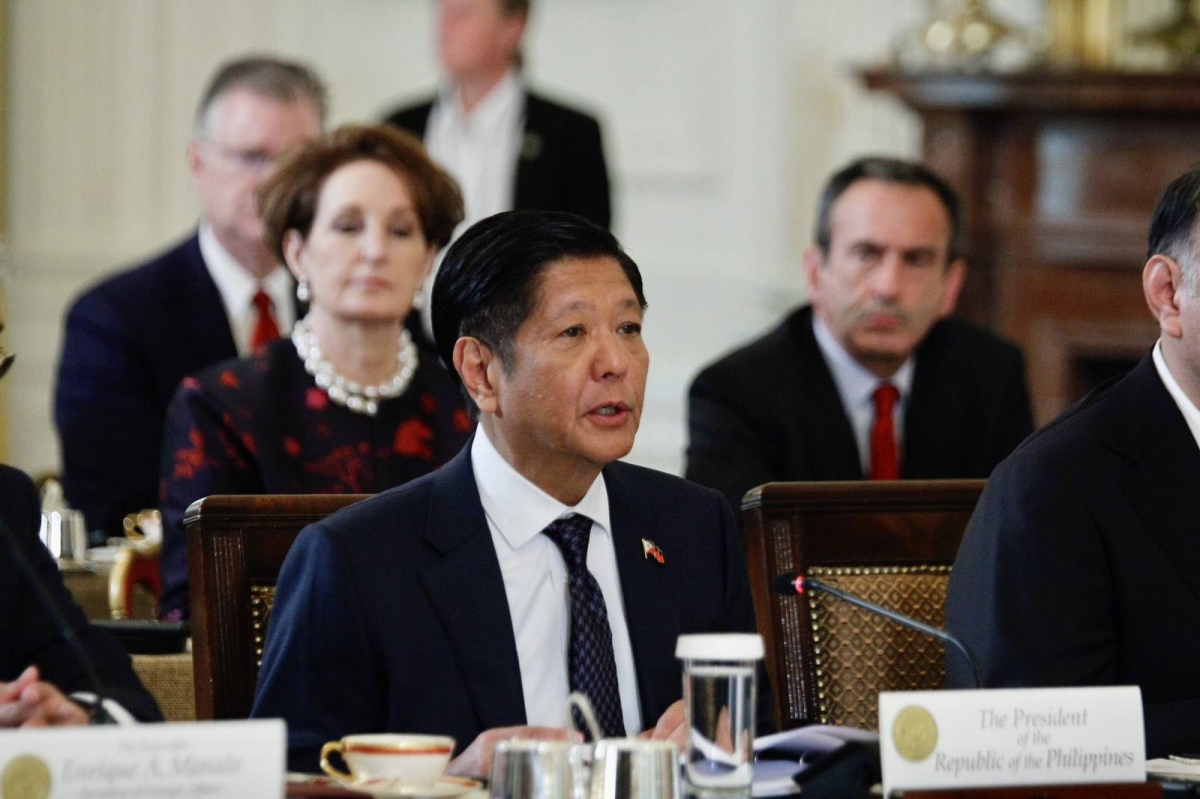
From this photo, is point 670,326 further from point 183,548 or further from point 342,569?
point 342,569

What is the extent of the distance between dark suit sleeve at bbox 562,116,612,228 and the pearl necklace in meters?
2.12

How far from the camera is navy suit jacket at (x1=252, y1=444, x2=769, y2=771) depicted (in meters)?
2.09

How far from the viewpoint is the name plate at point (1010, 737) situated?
5.53ft

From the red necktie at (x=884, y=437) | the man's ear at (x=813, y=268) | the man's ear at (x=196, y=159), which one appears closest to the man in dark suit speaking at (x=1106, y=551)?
the red necktie at (x=884, y=437)

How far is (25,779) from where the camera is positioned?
1.49 m

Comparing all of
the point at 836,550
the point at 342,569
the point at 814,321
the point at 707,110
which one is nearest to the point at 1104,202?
the point at 707,110

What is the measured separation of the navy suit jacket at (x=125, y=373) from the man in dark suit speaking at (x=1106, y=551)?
6.52 feet

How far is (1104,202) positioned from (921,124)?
594mm

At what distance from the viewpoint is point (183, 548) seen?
9.95 ft

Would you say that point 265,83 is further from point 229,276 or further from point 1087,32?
point 1087,32

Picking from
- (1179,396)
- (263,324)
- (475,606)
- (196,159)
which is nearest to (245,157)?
(196,159)

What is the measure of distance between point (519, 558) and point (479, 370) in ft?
0.77

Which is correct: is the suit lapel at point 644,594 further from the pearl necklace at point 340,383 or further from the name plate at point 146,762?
the pearl necklace at point 340,383

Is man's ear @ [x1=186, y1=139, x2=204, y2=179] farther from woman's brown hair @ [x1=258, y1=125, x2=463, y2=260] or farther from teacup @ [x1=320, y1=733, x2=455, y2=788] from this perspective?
teacup @ [x1=320, y1=733, x2=455, y2=788]
